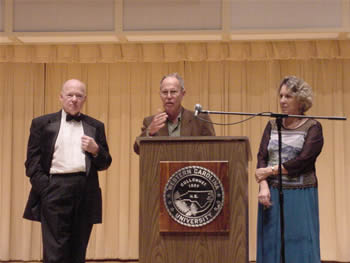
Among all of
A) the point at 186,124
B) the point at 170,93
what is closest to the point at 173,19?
the point at 170,93

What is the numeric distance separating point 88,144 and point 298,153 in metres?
1.40

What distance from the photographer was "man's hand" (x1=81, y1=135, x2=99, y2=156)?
3.87 metres

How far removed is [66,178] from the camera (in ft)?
12.8

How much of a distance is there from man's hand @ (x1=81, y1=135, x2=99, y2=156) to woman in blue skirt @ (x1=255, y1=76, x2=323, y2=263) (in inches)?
44.8

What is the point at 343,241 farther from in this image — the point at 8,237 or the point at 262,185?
the point at 8,237

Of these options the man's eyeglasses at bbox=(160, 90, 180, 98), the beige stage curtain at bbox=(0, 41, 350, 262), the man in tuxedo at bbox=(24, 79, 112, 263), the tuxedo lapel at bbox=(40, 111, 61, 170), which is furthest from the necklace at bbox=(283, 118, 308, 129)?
the beige stage curtain at bbox=(0, 41, 350, 262)

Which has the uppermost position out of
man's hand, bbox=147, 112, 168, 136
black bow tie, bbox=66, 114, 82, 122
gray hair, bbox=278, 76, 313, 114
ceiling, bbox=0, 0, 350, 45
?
ceiling, bbox=0, 0, 350, 45

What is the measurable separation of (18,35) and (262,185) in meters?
3.63

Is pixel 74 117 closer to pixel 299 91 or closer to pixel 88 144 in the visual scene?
pixel 88 144

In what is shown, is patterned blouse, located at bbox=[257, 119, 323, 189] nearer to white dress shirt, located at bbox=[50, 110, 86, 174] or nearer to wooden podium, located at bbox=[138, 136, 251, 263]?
wooden podium, located at bbox=[138, 136, 251, 263]

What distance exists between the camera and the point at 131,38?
20.5ft

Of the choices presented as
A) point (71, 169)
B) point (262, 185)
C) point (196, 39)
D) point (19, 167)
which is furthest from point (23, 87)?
point (262, 185)

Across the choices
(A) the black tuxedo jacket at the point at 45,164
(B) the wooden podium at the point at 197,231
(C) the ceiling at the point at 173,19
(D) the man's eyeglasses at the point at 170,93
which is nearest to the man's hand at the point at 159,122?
(B) the wooden podium at the point at 197,231

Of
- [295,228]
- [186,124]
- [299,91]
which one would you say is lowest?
[295,228]
